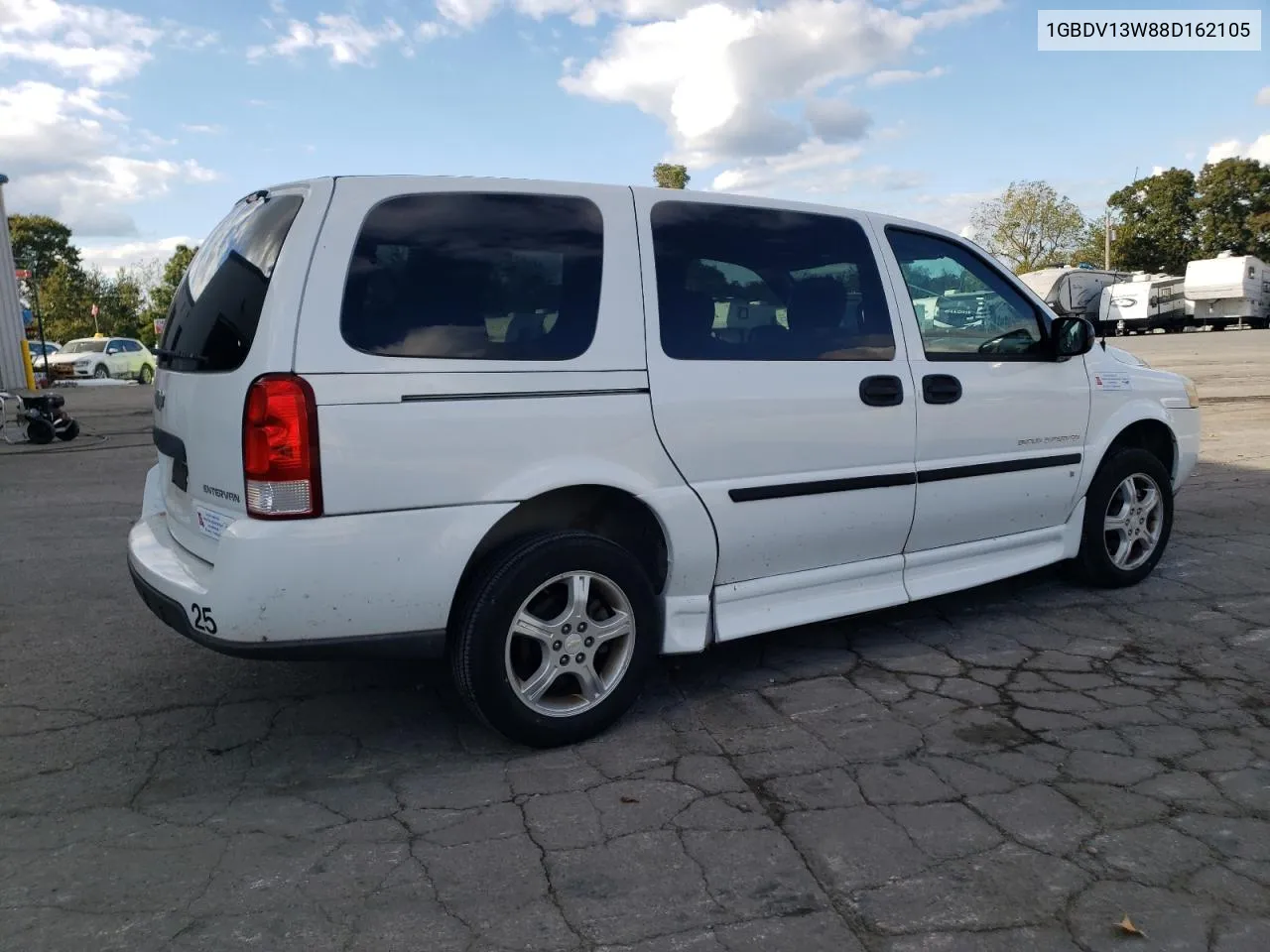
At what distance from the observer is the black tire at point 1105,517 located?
4.99 metres

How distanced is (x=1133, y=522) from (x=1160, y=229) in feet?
211

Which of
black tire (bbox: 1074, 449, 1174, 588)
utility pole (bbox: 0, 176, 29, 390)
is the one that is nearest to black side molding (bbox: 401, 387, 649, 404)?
black tire (bbox: 1074, 449, 1174, 588)

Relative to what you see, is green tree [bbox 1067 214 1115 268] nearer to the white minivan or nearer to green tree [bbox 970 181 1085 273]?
green tree [bbox 970 181 1085 273]

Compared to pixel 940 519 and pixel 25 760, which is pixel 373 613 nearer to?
pixel 25 760

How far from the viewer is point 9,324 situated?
19766 millimetres

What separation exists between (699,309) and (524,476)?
963 millimetres

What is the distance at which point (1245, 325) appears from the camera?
41094 mm

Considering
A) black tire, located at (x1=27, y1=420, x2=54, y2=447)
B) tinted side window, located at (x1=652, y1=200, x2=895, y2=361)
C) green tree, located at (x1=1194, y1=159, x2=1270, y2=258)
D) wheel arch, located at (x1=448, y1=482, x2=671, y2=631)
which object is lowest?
black tire, located at (x1=27, y1=420, x2=54, y2=447)

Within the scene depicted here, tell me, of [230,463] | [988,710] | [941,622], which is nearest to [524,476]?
[230,463]

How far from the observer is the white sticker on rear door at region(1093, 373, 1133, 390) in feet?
16.0

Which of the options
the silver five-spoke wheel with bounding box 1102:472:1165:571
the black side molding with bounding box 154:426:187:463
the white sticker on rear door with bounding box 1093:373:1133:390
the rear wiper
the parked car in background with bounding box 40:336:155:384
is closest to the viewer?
the rear wiper

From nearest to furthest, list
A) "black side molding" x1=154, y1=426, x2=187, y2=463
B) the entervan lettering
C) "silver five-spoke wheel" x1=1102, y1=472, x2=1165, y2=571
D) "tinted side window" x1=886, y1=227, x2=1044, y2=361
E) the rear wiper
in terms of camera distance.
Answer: the entervan lettering < the rear wiper < "black side molding" x1=154, y1=426, x2=187, y2=463 < "tinted side window" x1=886, y1=227, x2=1044, y2=361 < "silver five-spoke wheel" x1=1102, y1=472, x2=1165, y2=571

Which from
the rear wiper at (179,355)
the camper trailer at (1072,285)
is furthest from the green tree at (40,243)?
the rear wiper at (179,355)

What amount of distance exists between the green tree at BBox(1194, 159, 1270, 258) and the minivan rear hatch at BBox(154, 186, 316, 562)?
67.1 meters
